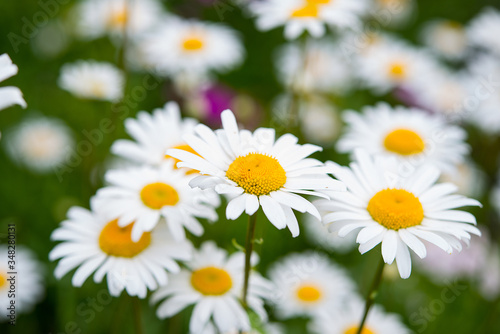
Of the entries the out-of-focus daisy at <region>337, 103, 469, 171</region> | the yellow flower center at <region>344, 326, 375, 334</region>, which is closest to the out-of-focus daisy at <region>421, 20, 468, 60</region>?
the out-of-focus daisy at <region>337, 103, 469, 171</region>

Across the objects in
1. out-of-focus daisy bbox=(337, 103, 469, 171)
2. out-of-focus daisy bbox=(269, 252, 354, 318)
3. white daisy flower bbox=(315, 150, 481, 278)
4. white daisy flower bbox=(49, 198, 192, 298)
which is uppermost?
white daisy flower bbox=(315, 150, 481, 278)

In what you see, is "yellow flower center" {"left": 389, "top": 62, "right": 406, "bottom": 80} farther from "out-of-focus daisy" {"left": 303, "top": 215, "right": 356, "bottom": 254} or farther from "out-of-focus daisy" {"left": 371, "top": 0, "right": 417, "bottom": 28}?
"out-of-focus daisy" {"left": 371, "top": 0, "right": 417, "bottom": 28}

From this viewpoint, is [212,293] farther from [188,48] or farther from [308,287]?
[188,48]

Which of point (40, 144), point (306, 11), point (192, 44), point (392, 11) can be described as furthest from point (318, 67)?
point (40, 144)

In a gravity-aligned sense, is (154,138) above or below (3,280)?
above

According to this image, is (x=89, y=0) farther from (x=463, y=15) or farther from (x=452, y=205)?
(x=463, y=15)

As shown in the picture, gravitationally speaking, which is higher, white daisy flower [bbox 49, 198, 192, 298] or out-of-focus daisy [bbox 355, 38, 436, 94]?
white daisy flower [bbox 49, 198, 192, 298]
